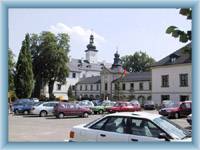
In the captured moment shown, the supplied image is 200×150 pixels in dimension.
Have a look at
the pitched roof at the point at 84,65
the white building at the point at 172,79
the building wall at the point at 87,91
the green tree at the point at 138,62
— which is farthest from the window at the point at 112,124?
the pitched roof at the point at 84,65

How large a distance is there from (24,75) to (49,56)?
7348mm

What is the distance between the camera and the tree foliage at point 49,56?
7294cm

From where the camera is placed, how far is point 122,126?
9516mm

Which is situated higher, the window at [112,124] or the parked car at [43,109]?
the window at [112,124]

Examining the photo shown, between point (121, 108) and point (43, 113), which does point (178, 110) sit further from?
point (43, 113)

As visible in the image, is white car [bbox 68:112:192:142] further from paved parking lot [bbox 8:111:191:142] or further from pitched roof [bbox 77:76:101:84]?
pitched roof [bbox 77:76:101:84]

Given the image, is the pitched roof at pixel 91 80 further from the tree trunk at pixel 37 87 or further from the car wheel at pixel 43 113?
the car wheel at pixel 43 113

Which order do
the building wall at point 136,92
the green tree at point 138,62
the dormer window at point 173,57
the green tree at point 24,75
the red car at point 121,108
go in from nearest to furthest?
the red car at point 121,108 → the dormer window at point 173,57 → the green tree at point 24,75 → the building wall at point 136,92 → the green tree at point 138,62

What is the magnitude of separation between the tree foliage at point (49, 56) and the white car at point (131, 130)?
209ft
